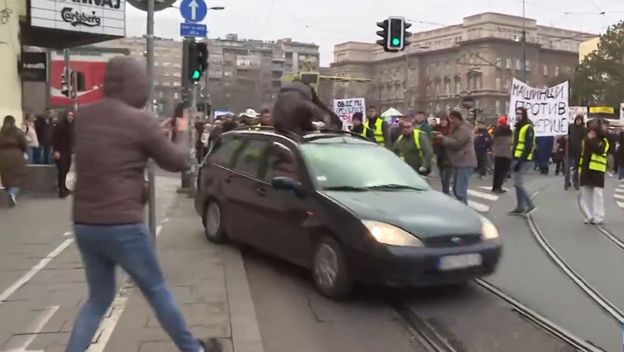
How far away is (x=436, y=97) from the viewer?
9881 centimetres

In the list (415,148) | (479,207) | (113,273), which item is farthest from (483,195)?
(113,273)

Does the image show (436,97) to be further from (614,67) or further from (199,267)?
(199,267)

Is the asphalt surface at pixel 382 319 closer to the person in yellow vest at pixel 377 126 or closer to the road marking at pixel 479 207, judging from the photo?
the road marking at pixel 479 207

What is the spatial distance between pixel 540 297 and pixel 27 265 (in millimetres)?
5620

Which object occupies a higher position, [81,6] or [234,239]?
[81,6]

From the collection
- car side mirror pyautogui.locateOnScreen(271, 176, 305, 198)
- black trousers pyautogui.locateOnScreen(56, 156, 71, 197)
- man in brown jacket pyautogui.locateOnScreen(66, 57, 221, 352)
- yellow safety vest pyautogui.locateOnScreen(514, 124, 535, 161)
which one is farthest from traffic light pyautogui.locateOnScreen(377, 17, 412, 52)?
man in brown jacket pyautogui.locateOnScreen(66, 57, 221, 352)

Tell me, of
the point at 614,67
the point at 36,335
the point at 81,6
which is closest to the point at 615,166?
the point at 81,6

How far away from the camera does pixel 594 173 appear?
1204 cm

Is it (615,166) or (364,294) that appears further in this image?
(615,166)

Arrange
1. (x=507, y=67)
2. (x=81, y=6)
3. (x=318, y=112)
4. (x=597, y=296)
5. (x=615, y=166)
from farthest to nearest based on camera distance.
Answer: (x=507, y=67) → (x=615, y=166) → (x=81, y=6) → (x=318, y=112) → (x=597, y=296)

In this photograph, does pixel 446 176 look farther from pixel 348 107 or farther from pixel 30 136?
pixel 348 107

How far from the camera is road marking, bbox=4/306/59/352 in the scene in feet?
18.1

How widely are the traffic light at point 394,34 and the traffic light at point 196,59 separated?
9.15 metres

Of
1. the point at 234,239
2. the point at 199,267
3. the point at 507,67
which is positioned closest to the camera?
the point at 199,267
